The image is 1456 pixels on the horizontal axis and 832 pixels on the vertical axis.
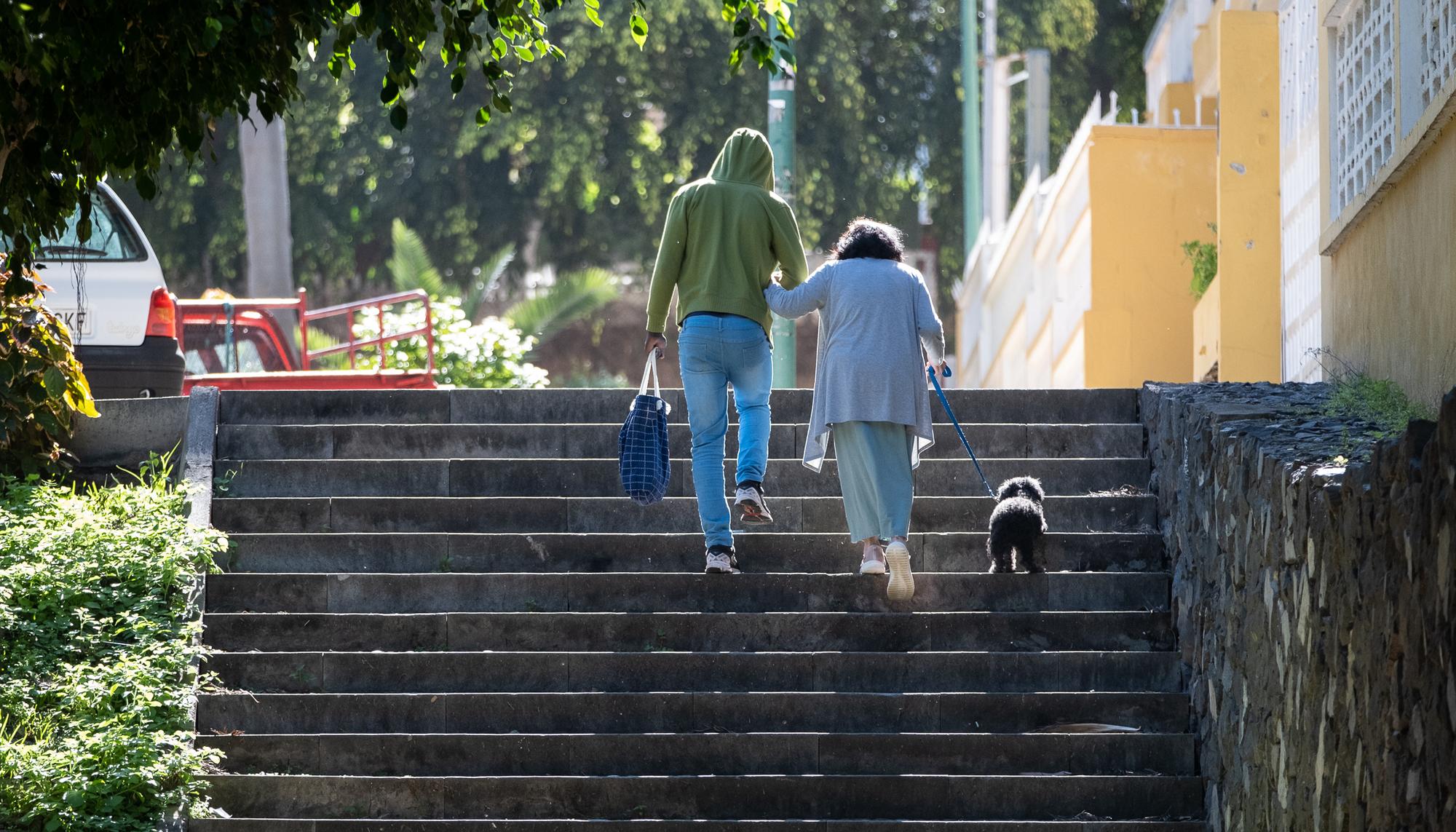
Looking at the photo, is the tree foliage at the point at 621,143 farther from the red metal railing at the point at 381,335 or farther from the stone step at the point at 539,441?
the stone step at the point at 539,441

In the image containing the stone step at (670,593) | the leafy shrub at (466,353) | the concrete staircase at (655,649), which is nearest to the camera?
the concrete staircase at (655,649)

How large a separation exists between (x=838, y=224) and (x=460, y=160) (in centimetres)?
563

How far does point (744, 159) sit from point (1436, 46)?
299 centimetres

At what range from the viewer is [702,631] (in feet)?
26.3

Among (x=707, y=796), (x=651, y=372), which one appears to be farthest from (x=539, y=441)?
(x=707, y=796)

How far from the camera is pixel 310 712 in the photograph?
7.57m

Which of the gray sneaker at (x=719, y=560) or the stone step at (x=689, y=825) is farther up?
the gray sneaker at (x=719, y=560)

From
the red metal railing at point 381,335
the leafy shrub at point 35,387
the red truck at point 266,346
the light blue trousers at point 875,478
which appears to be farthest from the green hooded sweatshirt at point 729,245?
the red metal railing at point 381,335

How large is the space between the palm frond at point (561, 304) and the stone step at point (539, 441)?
1189cm

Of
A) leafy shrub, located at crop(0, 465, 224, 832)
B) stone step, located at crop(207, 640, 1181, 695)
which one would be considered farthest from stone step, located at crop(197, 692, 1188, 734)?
leafy shrub, located at crop(0, 465, 224, 832)

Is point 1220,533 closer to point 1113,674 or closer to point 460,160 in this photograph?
point 1113,674

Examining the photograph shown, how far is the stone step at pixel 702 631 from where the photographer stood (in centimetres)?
795

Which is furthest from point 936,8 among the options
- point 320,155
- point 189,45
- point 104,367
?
point 189,45

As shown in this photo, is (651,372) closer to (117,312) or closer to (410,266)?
(117,312)
